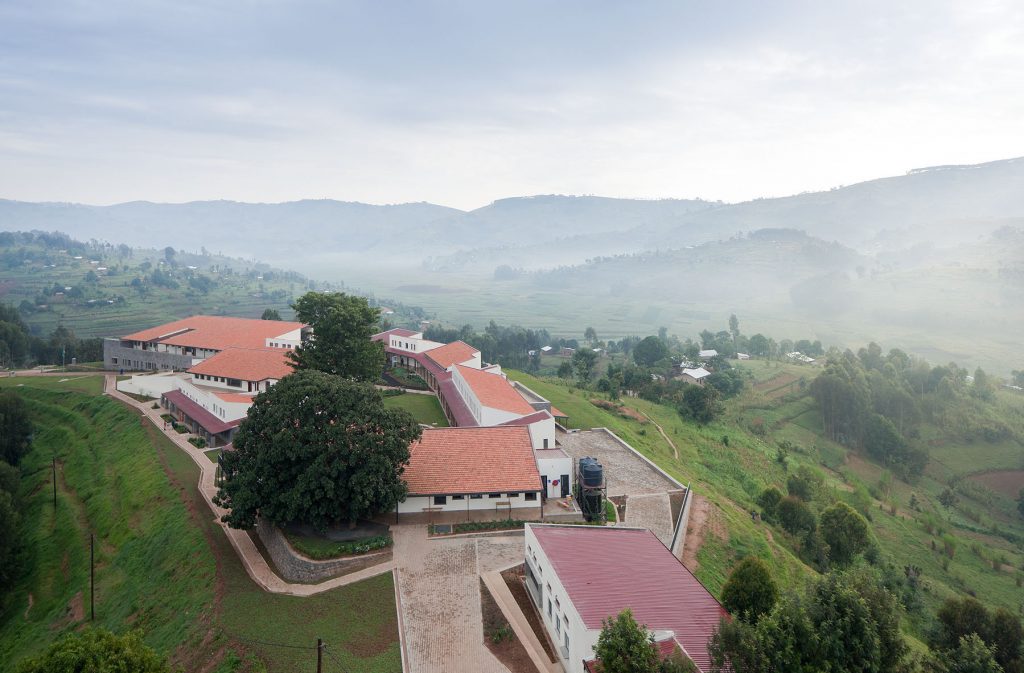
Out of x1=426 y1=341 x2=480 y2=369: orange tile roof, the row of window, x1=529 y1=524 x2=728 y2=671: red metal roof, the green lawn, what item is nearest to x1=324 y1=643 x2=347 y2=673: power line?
x1=529 y1=524 x2=728 y2=671: red metal roof

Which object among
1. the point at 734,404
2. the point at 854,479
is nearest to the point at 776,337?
the point at 734,404

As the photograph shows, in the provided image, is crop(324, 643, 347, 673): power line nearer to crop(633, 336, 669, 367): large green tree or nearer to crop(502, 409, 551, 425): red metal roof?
crop(502, 409, 551, 425): red metal roof

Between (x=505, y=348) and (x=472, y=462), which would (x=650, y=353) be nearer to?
(x=505, y=348)

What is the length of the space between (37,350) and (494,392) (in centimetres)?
6453

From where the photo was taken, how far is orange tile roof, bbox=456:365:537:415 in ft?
110

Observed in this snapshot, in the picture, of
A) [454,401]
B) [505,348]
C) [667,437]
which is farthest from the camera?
[505,348]

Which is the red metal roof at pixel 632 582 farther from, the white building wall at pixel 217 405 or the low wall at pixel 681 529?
the white building wall at pixel 217 405

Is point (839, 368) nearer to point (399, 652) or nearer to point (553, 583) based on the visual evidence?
point (553, 583)

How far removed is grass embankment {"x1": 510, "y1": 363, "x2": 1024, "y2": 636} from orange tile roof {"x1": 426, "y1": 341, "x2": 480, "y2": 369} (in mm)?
6831

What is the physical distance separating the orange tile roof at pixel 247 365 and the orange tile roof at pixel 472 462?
1794 cm

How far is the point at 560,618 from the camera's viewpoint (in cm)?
1720

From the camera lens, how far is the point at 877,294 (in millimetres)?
179375

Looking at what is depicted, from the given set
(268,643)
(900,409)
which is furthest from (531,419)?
(900,409)

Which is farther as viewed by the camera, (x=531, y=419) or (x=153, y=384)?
(x=153, y=384)
